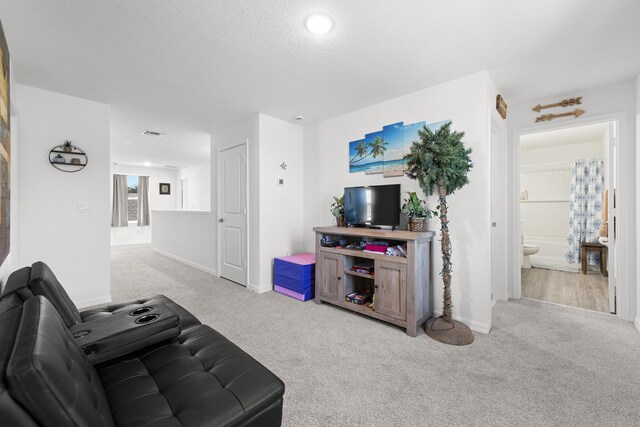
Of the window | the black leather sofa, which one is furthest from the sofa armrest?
the window

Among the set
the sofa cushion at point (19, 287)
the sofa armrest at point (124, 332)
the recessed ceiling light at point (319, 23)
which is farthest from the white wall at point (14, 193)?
the recessed ceiling light at point (319, 23)

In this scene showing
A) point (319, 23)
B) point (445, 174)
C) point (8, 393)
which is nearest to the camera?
point (8, 393)

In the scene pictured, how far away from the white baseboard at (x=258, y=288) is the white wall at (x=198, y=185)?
493 cm

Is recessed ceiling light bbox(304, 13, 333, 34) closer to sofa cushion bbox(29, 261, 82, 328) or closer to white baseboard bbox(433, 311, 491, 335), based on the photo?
sofa cushion bbox(29, 261, 82, 328)

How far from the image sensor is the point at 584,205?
5.20m

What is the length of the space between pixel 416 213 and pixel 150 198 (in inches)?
342

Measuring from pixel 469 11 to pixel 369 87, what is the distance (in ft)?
3.99

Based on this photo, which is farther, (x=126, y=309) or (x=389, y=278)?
(x=389, y=278)

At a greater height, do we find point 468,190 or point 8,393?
point 468,190

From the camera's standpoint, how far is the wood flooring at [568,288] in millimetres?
3352

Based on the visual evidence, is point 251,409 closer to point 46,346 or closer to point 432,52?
point 46,346

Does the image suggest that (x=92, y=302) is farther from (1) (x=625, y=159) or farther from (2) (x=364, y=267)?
(1) (x=625, y=159)

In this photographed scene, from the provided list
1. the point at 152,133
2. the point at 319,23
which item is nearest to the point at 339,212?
the point at 319,23

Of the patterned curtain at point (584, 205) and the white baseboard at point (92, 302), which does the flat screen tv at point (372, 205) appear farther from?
the patterned curtain at point (584, 205)
